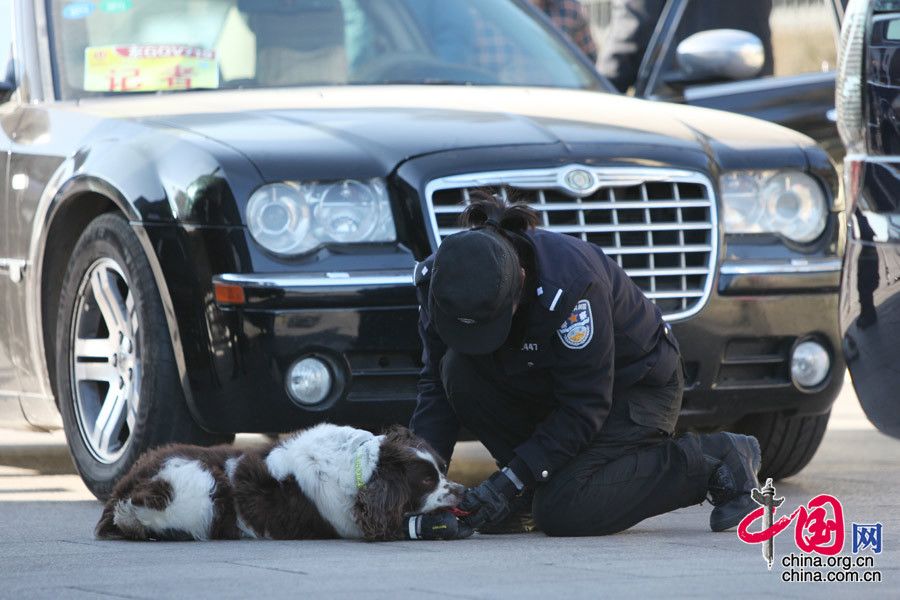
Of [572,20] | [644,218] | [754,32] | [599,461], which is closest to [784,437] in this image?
[644,218]

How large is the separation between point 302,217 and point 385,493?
3.57 ft

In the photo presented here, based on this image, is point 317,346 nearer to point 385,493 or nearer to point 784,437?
point 385,493

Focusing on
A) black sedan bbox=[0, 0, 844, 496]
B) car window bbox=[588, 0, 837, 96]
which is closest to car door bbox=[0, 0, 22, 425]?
black sedan bbox=[0, 0, 844, 496]

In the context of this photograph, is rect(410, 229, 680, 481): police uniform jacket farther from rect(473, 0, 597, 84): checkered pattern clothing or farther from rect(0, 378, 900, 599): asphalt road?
rect(473, 0, 597, 84): checkered pattern clothing

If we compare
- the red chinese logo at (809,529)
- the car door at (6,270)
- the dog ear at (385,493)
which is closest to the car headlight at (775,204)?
the red chinese logo at (809,529)

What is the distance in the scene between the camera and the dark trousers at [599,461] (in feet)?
17.3

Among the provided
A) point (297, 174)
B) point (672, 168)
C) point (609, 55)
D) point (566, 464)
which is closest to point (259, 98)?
point (297, 174)

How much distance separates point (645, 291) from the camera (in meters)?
6.02

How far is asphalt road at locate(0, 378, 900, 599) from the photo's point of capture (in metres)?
4.15

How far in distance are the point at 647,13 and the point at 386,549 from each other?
18.1 ft

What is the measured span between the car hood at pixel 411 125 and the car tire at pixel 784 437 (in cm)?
94

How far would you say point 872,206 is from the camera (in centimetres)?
502

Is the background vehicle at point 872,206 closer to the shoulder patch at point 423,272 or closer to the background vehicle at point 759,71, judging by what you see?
the shoulder patch at point 423,272

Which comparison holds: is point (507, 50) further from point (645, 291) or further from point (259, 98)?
point (645, 291)
